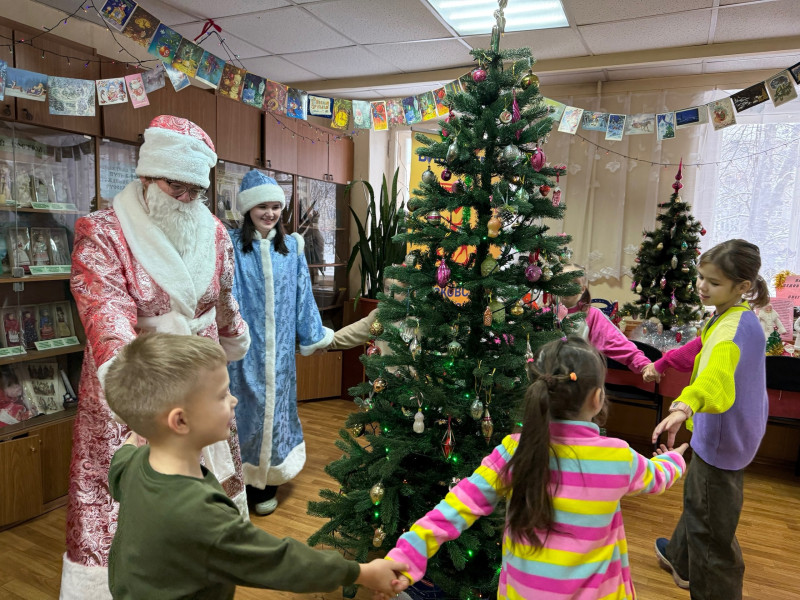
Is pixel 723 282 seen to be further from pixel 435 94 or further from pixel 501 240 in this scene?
pixel 435 94

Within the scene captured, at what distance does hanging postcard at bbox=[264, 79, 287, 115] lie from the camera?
2793 millimetres

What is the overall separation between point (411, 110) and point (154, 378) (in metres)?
2.55

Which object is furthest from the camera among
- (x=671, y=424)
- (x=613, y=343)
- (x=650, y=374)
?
(x=613, y=343)

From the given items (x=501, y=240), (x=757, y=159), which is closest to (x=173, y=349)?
(x=501, y=240)

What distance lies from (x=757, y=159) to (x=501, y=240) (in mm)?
3320

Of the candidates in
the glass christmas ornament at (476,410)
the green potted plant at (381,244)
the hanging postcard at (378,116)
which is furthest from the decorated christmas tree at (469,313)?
the green potted plant at (381,244)

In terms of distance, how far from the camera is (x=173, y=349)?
0.94 m

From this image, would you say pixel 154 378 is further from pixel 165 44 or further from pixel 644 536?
pixel 644 536

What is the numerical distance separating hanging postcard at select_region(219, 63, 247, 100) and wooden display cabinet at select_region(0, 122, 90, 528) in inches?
33.1

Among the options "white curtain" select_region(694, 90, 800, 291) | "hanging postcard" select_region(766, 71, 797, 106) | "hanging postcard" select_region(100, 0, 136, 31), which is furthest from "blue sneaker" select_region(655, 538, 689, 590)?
"hanging postcard" select_region(100, 0, 136, 31)

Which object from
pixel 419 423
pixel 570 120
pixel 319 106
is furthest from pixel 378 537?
pixel 570 120

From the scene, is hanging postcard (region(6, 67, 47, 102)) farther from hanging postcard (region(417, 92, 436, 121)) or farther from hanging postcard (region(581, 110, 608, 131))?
hanging postcard (region(581, 110, 608, 131))

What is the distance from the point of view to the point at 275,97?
111 inches

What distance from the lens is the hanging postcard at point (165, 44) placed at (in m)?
2.28
